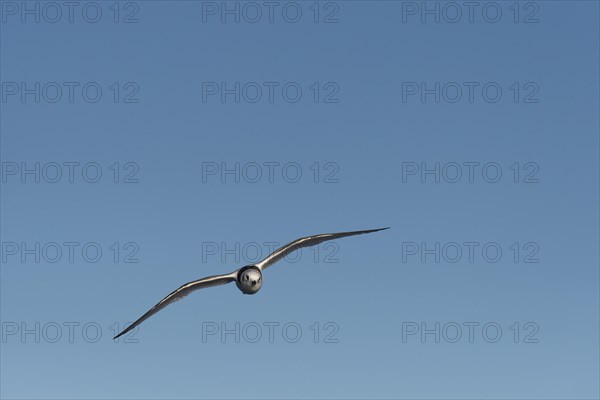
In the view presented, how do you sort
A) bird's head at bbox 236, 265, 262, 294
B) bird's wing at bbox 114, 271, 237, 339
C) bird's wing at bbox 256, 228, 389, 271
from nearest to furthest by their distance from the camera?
bird's head at bbox 236, 265, 262, 294
bird's wing at bbox 114, 271, 237, 339
bird's wing at bbox 256, 228, 389, 271

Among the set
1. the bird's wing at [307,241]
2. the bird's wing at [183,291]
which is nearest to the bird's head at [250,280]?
the bird's wing at [183,291]

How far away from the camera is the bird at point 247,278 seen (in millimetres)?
87125

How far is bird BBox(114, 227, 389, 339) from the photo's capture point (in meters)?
87.1

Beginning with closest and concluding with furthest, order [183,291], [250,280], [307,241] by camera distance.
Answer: [250,280]
[183,291]
[307,241]

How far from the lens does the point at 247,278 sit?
87062 mm

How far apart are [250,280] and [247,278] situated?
1.13 feet

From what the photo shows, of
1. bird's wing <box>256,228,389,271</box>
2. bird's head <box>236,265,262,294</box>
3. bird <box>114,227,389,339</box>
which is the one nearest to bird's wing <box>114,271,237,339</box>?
bird <box>114,227,389,339</box>

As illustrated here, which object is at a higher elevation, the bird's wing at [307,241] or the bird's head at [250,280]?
the bird's wing at [307,241]

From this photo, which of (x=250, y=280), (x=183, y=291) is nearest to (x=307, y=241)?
(x=183, y=291)

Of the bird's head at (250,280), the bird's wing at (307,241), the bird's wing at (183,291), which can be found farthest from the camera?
the bird's wing at (307,241)

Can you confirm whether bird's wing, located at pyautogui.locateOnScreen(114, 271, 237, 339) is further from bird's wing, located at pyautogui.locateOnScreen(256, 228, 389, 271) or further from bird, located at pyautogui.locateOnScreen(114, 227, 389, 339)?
bird's wing, located at pyautogui.locateOnScreen(256, 228, 389, 271)

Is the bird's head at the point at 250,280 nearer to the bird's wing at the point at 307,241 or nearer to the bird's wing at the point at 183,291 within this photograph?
the bird's wing at the point at 183,291

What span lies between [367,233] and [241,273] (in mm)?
14541

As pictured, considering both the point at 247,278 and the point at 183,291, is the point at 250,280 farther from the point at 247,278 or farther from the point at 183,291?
the point at 183,291
